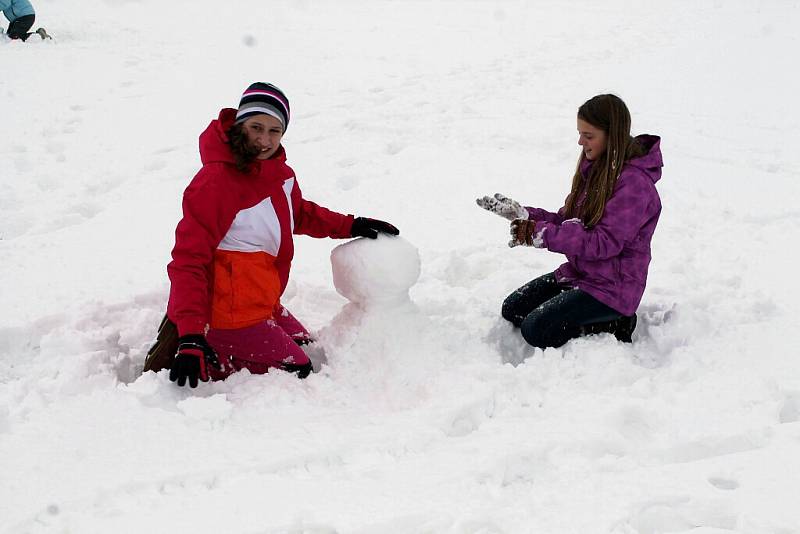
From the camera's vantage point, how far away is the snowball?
3020mm

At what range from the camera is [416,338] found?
3.12 meters

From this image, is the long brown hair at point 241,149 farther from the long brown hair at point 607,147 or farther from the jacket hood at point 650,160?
the jacket hood at point 650,160

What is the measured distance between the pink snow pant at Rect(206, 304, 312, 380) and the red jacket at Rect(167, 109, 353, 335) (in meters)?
0.06

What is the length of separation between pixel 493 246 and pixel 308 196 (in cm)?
160

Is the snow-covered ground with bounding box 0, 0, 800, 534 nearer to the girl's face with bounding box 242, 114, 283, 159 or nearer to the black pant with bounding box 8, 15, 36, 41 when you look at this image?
the girl's face with bounding box 242, 114, 283, 159

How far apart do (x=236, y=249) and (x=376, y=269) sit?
2.15 ft

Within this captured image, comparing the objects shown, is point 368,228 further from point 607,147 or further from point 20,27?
point 20,27

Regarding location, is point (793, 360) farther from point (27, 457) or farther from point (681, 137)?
point (681, 137)

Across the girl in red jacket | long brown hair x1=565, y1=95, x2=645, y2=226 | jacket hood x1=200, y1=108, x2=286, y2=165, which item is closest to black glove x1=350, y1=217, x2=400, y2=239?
the girl in red jacket

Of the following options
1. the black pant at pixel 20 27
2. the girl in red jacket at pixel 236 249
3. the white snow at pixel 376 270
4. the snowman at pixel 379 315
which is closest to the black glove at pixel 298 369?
the girl in red jacket at pixel 236 249

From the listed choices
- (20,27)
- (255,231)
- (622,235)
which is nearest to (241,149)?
(255,231)

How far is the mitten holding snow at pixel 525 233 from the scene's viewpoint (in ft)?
9.40

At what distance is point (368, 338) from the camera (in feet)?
10.0

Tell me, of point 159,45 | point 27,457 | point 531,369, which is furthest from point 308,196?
point 159,45
